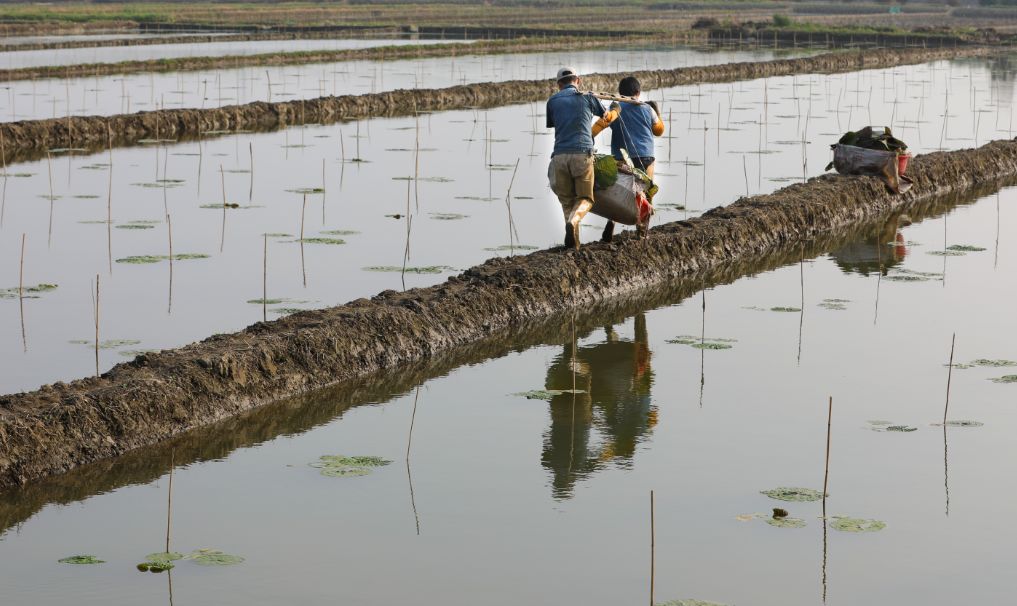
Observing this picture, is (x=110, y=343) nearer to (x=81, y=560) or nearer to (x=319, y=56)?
(x=81, y=560)

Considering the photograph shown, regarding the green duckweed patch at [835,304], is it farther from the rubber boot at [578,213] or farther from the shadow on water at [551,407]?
the rubber boot at [578,213]

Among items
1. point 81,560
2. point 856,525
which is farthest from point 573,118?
point 81,560

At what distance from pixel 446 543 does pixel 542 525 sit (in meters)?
0.35

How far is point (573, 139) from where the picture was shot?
291 inches

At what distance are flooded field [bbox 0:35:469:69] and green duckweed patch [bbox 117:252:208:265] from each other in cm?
1579

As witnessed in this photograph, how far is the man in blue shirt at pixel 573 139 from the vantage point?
7.29m

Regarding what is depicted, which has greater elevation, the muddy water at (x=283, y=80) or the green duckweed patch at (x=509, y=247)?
the muddy water at (x=283, y=80)

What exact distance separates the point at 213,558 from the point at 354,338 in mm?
2238

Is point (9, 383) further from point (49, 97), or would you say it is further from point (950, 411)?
point (49, 97)

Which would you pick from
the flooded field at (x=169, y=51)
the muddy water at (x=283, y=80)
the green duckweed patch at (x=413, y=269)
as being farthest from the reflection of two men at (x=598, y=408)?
the flooded field at (x=169, y=51)

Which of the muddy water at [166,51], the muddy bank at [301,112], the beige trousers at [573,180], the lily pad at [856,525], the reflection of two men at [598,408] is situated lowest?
the reflection of two men at [598,408]

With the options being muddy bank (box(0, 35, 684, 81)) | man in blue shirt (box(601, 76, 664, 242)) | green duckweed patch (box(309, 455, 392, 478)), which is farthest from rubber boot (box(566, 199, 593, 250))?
muddy bank (box(0, 35, 684, 81))

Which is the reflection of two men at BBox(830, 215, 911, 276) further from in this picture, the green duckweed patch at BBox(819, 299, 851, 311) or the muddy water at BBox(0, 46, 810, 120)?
the muddy water at BBox(0, 46, 810, 120)

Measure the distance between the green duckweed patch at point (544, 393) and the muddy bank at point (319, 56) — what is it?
54.3 ft
